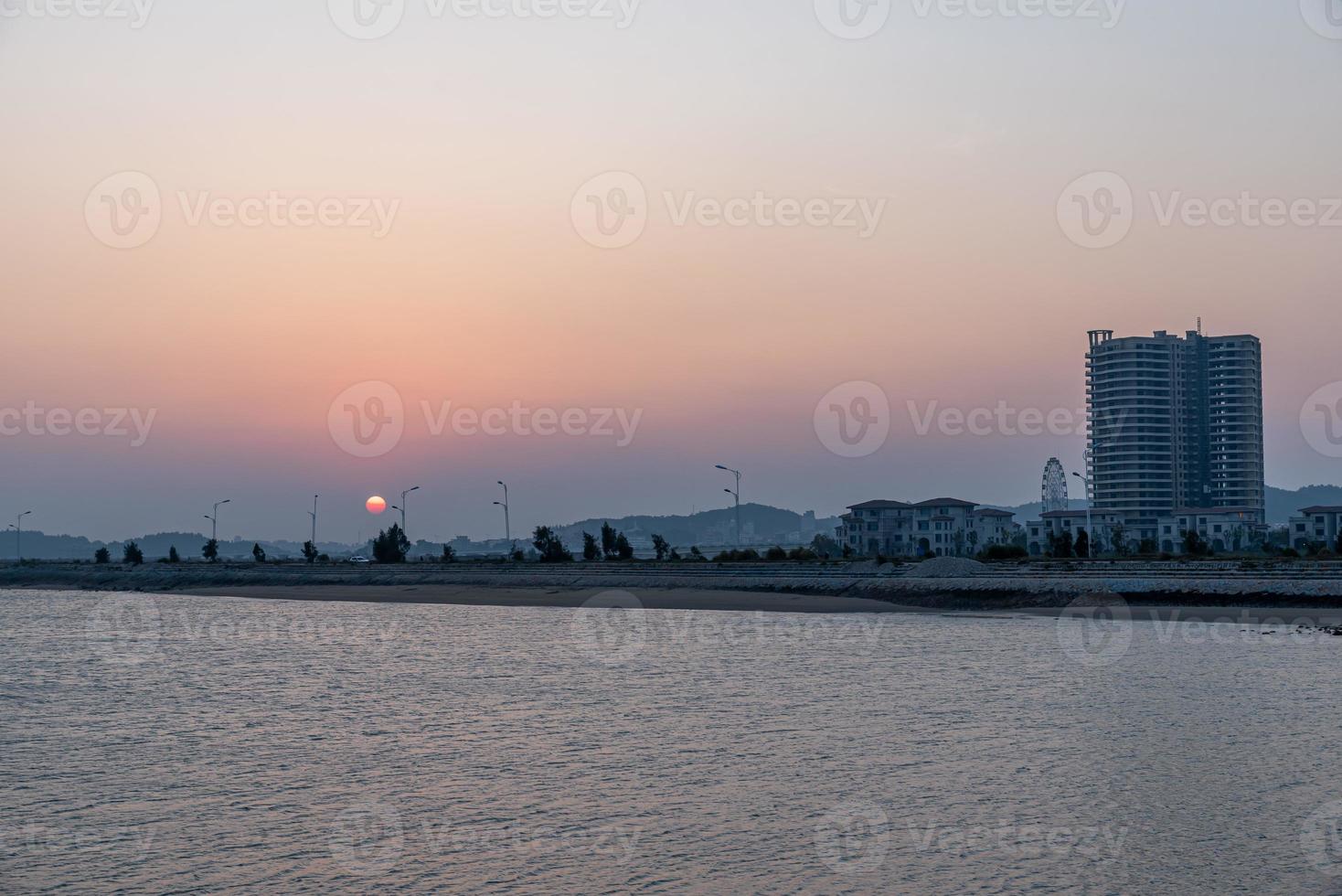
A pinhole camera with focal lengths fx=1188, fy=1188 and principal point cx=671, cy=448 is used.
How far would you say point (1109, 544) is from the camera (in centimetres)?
16875

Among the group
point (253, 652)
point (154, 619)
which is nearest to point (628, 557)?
point (154, 619)

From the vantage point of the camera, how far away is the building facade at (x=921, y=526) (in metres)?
178

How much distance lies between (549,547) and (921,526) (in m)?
62.5

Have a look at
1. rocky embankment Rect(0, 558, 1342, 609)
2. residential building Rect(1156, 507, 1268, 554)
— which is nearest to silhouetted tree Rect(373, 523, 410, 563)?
rocky embankment Rect(0, 558, 1342, 609)

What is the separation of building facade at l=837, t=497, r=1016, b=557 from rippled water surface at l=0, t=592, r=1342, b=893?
13412 centimetres

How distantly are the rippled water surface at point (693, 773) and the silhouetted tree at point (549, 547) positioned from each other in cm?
10265

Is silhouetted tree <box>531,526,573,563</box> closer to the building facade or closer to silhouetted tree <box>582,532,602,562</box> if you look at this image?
silhouetted tree <box>582,532,602,562</box>

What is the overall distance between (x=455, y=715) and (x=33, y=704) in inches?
520

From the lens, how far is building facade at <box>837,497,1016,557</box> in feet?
584

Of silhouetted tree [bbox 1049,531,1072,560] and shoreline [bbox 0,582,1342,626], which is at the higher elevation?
silhouetted tree [bbox 1049,531,1072,560]

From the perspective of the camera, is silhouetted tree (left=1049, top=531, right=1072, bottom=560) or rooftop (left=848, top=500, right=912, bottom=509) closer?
silhouetted tree (left=1049, top=531, right=1072, bottom=560)

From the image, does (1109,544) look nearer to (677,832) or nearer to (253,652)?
(253,652)

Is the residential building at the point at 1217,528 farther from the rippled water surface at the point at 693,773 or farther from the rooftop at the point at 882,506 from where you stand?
the rippled water surface at the point at 693,773

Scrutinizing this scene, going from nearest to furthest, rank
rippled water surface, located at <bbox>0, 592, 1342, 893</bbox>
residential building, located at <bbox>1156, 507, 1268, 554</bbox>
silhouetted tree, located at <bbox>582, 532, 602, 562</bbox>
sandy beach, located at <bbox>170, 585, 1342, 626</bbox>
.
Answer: rippled water surface, located at <bbox>0, 592, 1342, 893</bbox> → sandy beach, located at <bbox>170, 585, 1342, 626</bbox> → silhouetted tree, located at <bbox>582, 532, 602, 562</bbox> → residential building, located at <bbox>1156, 507, 1268, 554</bbox>
